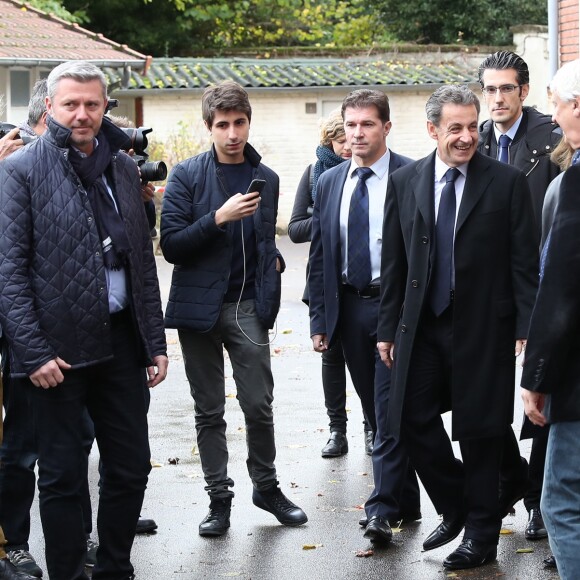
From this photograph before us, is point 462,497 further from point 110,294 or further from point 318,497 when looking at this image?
point 110,294

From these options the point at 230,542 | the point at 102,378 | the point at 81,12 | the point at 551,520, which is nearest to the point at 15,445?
the point at 102,378

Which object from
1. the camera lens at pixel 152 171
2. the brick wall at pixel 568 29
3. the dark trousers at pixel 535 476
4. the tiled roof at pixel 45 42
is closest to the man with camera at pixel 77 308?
the camera lens at pixel 152 171

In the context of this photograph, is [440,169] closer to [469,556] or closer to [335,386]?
[469,556]

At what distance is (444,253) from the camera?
5895 mm

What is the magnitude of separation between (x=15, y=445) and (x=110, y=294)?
1.06 metres

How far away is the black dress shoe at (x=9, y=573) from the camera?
556 centimetres

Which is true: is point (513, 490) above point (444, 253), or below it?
below

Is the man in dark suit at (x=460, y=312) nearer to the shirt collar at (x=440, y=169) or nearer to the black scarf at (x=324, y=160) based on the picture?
the shirt collar at (x=440, y=169)

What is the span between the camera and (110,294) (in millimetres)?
5312

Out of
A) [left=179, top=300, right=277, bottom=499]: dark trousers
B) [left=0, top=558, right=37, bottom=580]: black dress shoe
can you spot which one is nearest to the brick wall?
[left=179, top=300, right=277, bottom=499]: dark trousers

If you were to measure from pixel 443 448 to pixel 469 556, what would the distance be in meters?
0.51

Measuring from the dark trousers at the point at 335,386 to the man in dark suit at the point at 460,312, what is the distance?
2.25 meters

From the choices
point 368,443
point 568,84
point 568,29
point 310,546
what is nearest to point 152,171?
point 310,546

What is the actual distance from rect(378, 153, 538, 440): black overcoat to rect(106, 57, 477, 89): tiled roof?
21434mm
